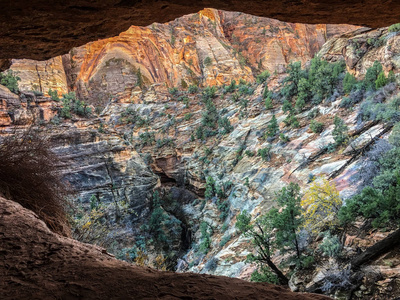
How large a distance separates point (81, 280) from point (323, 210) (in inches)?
362

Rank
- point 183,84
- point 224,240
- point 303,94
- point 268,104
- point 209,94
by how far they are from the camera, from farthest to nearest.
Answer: point 183,84 < point 209,94 < point 268,104 < point 303,94 < point 224,240

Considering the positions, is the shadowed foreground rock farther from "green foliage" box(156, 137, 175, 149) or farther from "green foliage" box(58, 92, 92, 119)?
"green foliage" box(156, 137, 175, 149)

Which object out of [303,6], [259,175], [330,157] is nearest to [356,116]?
[330,157]

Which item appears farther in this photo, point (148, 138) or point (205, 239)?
point (148, 138)

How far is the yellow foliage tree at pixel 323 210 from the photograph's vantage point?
8.68 meters

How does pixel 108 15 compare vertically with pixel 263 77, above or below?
above

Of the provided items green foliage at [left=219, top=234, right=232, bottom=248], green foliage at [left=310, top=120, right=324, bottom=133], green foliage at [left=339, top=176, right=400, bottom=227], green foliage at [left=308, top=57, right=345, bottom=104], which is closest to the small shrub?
green foliage at [left=219, top=234, right=232, bottom=248]

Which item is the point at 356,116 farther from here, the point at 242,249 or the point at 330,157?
the point at 242,249

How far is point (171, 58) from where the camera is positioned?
43812mm

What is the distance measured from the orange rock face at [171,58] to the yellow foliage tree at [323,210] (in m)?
30.2

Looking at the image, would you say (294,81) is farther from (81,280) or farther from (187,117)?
(81,280)

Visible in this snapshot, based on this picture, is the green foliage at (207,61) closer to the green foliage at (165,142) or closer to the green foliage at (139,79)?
the green foliage at (139,79)

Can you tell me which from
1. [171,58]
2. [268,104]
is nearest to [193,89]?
[268,104]

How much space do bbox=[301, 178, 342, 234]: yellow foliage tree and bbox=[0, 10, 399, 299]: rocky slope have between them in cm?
105
